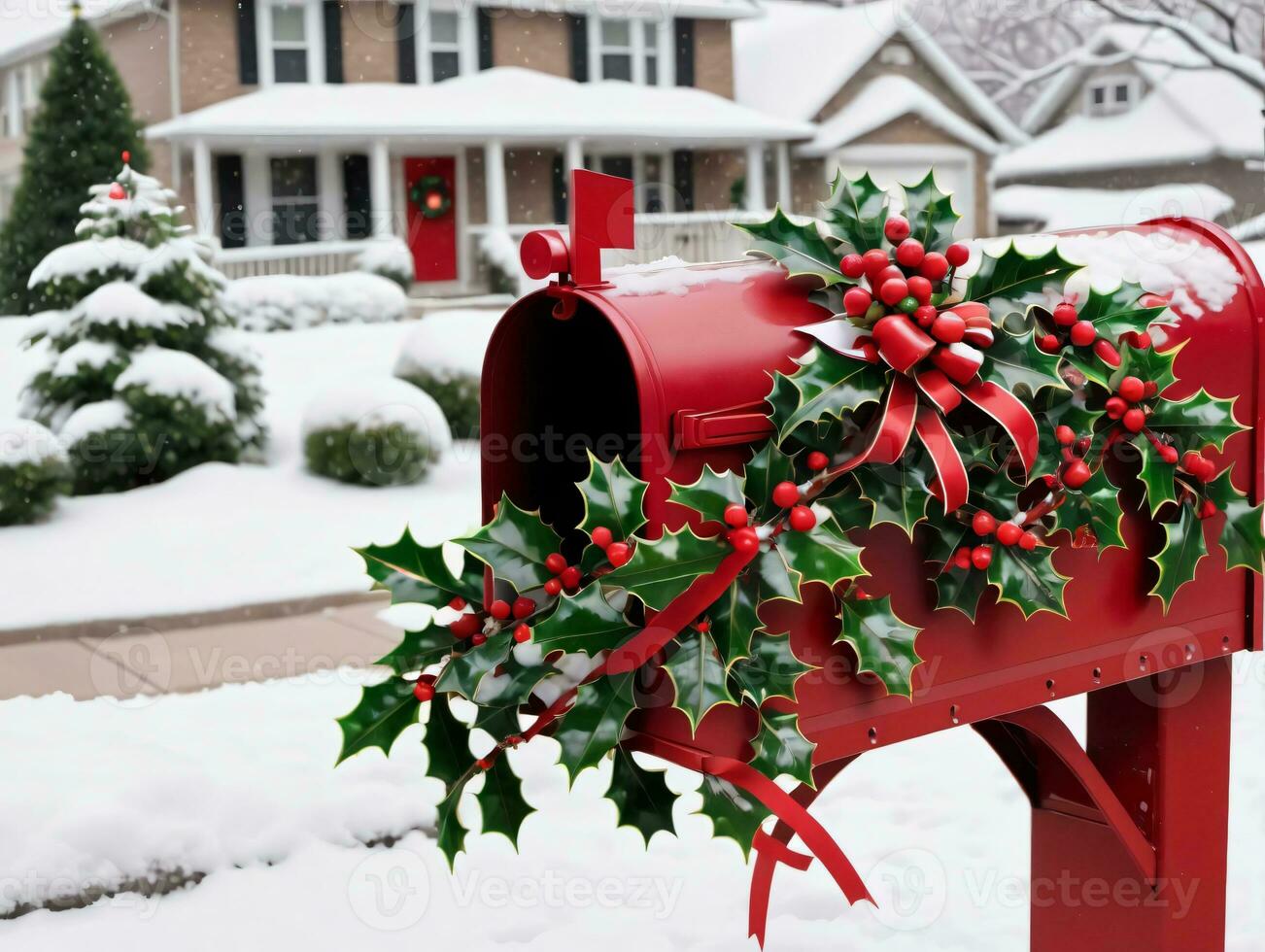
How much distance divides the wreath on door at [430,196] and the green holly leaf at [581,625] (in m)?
14.4

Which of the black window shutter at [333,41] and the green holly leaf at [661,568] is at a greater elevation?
the black window shutter at [333,41]

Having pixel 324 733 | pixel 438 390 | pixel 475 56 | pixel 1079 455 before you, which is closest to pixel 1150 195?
pixel 475 56

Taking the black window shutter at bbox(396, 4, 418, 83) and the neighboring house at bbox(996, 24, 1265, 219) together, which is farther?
the neighboring house at bbox(996, 24, 1265, 219)

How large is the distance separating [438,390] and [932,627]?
824 centimetres

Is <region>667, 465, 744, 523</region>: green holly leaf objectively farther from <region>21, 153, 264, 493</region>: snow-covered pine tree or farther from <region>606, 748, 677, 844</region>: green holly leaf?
<region>21, 153, 264, 493</region>: snow-covered pine tree

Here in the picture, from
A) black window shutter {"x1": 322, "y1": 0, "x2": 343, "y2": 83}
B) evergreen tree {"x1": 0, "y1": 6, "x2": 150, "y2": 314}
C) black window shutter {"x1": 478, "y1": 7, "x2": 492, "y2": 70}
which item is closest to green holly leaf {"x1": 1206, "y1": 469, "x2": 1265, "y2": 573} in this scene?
evergreen tree {"x1": 0, "y1": 6, "x2": 150, "y2": 314}

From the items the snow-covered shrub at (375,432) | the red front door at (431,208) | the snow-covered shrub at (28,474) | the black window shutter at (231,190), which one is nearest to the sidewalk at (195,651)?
the snow-covered shrub at (28,474)

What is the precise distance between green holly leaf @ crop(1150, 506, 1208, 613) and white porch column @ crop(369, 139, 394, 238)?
42.3 ft

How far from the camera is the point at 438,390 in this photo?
31.9 feet

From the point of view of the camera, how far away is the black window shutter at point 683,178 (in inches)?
654

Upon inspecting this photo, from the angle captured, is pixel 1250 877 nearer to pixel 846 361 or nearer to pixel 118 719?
pixel 846 361

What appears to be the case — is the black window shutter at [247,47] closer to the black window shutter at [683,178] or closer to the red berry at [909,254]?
the black window shutter at [683,178]

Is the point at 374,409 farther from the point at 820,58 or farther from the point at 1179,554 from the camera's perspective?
the point at 820,58

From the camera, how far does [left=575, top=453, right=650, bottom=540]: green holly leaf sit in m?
1.44
